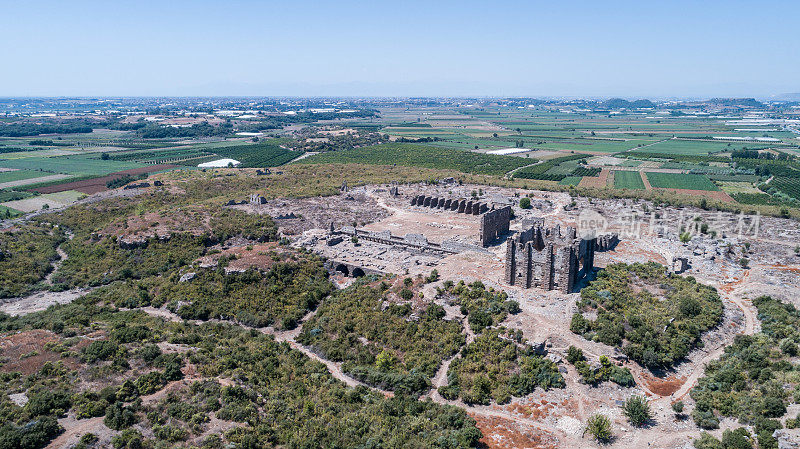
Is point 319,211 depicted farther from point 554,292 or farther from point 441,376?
point 441,376

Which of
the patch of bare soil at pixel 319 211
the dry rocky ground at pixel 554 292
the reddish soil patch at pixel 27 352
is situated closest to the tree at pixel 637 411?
the dry rocky ground at pixel 554 292

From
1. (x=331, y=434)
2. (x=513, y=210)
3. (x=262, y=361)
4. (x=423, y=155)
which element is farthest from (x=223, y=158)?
(x=331, y=434)

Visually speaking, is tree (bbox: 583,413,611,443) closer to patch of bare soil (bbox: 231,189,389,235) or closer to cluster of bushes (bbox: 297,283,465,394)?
cluster of bushes (bbox: 297,283,465,394)

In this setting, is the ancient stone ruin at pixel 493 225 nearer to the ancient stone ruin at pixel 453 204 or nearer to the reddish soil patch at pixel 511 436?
the ancient stone ruin at pixel 453 204

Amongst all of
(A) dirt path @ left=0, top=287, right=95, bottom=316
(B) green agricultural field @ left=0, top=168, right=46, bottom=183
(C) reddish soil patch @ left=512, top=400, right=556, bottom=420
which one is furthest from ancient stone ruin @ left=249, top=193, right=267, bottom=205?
(B) green agricultural field @ left=0, top=168, right=46, bottom=183

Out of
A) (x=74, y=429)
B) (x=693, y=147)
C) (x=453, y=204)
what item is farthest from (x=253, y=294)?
(x=693, y=147)

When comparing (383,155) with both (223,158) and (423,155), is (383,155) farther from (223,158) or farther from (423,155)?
(223,158)
